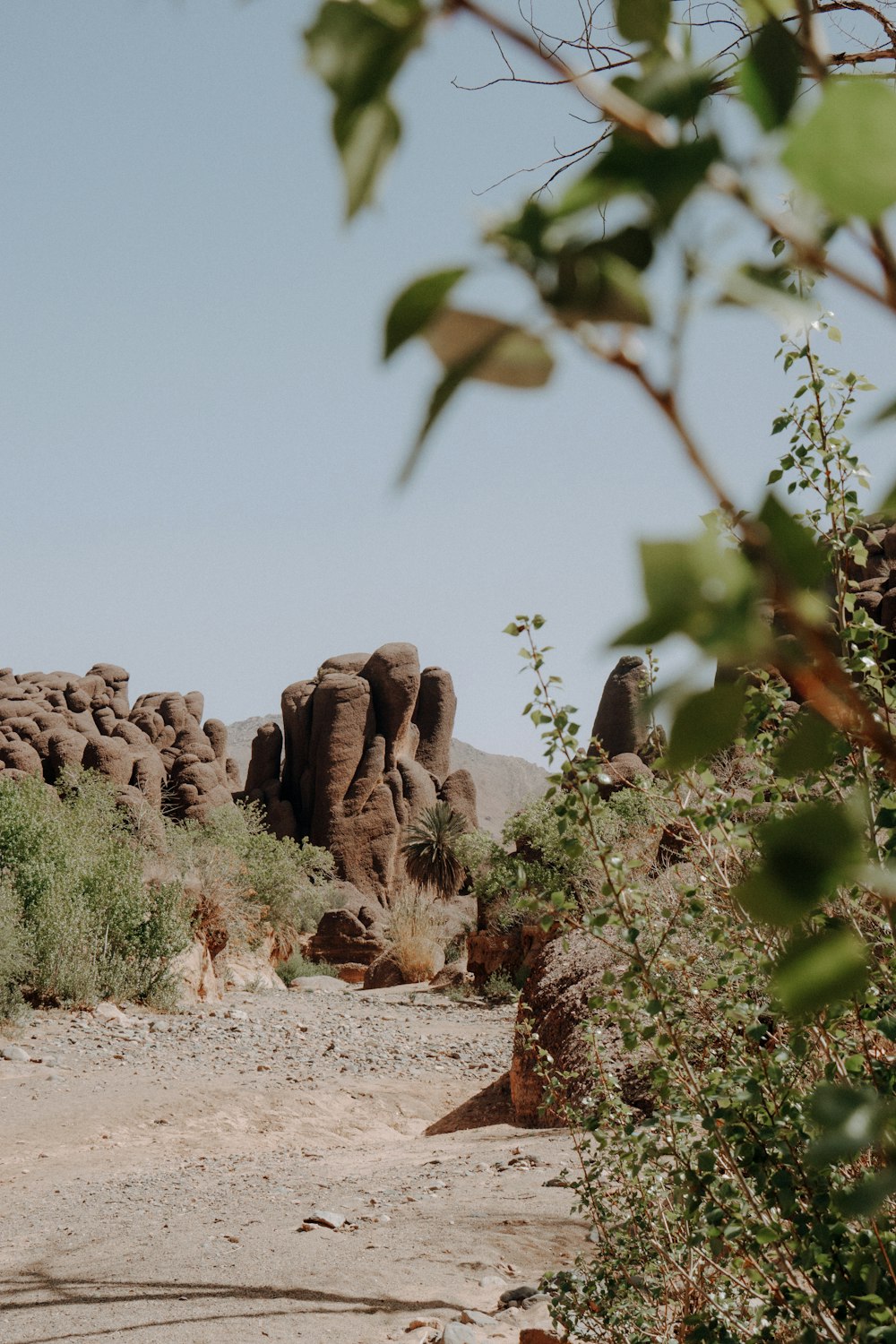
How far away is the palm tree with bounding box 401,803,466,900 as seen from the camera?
2497 centimetres

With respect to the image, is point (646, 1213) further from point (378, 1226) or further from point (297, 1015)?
point (297, 1015)

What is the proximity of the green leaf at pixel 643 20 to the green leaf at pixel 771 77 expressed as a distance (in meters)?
0.06

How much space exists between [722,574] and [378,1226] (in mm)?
5083

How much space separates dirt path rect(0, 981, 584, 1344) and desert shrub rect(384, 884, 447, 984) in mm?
7635

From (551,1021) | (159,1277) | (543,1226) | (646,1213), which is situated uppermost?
(646,1213)

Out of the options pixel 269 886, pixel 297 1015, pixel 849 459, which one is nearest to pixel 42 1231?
pixel 849 459

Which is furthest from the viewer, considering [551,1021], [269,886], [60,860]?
[269,886]

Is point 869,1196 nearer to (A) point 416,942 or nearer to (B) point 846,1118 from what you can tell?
(B) point 846,1118

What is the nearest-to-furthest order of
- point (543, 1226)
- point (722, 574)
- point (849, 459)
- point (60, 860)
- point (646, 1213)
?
1. point (722, 574)
2. point (849, 459)
3. point (646, 1213)
4. point (543, 1226)
5. point (60, 860)

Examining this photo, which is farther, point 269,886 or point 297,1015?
point 269,886

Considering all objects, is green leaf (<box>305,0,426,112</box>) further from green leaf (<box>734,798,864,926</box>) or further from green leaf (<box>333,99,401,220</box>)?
green leaf (<box>734,798,864,926</box>)

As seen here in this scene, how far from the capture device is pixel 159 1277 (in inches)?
156

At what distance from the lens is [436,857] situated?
25.0 m

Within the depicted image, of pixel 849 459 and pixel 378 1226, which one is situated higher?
pixel 849 459
